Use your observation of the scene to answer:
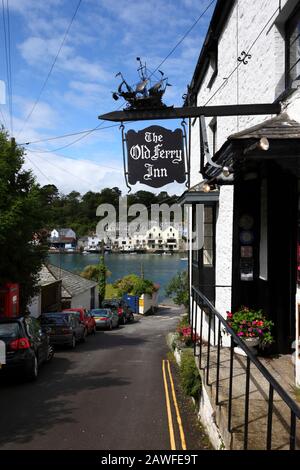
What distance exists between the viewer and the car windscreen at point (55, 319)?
59.5 feet

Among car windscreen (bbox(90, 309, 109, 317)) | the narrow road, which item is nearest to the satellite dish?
the narrow road

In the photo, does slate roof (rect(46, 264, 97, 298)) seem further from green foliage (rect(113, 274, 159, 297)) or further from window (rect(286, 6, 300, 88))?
window (rect(286, 6, 300, 88))

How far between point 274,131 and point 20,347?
26.7 feet

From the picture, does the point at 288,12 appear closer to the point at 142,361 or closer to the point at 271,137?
the point at 271,137

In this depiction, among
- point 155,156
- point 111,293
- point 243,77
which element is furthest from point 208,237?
point 111,293

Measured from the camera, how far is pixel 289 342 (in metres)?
7.98

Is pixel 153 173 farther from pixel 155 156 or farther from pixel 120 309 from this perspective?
pixel 120 309

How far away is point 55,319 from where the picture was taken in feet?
60.2

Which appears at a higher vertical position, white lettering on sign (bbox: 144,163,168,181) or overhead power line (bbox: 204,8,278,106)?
overhead power line (bbox: 204,8,278,106)

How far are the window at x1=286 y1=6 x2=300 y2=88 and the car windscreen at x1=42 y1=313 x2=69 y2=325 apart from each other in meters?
13.2

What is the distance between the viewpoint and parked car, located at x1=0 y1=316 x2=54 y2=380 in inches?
433

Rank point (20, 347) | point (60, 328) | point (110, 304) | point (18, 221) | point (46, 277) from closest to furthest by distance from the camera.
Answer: point (20, 347), point (18, 221), point (60, 328), point (46, 277), point (110, 304)

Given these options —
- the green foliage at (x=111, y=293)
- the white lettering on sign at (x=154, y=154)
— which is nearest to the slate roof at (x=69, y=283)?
the green foliage at (x=111, y=293)

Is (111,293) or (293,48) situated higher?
(293,48)
